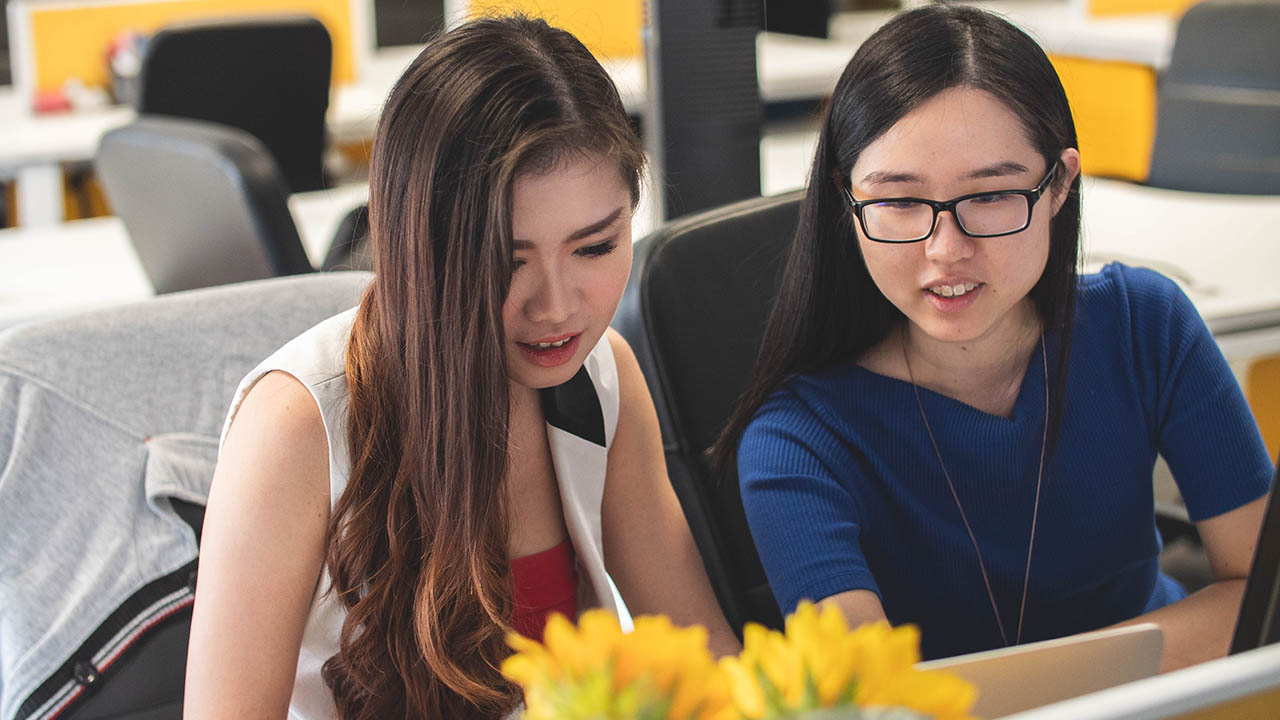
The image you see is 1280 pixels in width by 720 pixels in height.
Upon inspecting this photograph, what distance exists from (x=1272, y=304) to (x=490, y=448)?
4.26 feet

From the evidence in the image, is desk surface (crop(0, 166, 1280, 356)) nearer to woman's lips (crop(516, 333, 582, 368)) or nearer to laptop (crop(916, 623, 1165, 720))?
woman's lips (crop(516, 333, 582, 368))

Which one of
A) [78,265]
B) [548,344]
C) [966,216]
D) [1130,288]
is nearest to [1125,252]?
[1130,288]

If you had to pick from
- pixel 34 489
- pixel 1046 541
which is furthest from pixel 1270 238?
pixel 34 489

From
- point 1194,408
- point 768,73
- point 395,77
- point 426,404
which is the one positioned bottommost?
point 768,73

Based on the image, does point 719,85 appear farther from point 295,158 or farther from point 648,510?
point 295,158

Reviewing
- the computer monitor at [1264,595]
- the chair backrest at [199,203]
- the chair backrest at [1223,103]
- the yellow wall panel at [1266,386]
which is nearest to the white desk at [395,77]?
the chair backrest at [1223,103]

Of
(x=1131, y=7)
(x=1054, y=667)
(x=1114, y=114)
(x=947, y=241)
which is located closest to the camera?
(x=1054, y=667)

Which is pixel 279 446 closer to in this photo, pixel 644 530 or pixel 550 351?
pixel 550 351

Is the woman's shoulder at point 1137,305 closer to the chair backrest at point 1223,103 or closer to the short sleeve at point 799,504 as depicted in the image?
the short sleeve at point 799,504

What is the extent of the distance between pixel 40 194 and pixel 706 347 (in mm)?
2990

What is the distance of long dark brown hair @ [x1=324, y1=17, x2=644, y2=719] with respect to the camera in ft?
2.89

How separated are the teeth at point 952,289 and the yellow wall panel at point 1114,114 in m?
2.67

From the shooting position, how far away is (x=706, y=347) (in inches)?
52.6

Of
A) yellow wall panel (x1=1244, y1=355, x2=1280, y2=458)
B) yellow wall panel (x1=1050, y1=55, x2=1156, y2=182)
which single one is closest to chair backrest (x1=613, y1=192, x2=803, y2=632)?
yellow wall panel (x1=1244, y1=355, x2=1280, y2=458)
